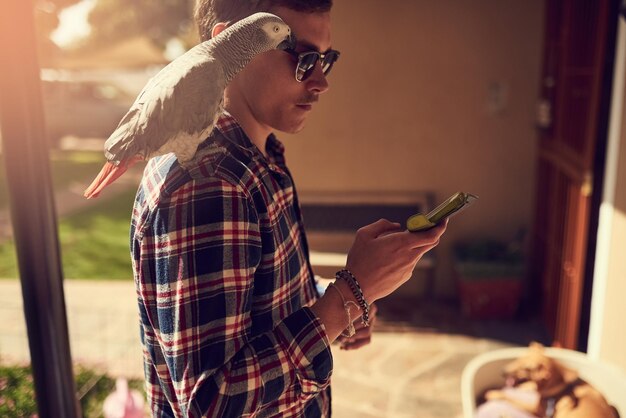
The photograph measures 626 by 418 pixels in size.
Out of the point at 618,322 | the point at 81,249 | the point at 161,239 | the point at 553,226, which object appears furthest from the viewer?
the point at 81,249

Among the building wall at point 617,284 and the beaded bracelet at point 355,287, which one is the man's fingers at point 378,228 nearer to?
the beaded bracelet at point 355,287

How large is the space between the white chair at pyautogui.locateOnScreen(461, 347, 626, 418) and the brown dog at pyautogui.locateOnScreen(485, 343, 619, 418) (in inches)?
2.0

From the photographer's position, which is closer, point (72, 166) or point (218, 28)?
point (218, 28)

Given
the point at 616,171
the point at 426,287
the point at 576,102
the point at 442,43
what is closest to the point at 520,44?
the point at 442,43

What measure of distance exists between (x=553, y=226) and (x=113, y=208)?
24.3ft

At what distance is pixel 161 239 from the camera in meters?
1.04

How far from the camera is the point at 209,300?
1024 mm

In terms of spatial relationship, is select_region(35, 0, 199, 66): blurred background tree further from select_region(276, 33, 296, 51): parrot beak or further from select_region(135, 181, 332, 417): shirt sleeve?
select_region(135, 181, 332, 417): shirt sleeve

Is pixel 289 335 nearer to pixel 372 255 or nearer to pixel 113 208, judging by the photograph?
pixel 372 255

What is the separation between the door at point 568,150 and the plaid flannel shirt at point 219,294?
2.97 m

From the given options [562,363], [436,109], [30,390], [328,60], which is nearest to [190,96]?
[328,60]

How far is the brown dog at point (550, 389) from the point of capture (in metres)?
2.64

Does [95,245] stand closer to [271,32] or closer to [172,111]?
[172,111]

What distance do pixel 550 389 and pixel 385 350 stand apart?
1717 mm
